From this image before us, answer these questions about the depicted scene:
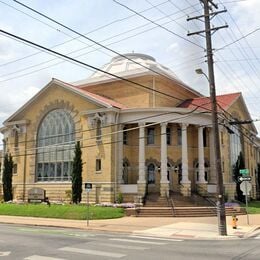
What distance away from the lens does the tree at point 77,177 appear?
35.7 meters

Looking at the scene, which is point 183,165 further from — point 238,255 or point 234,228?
point 238,255

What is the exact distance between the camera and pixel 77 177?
35.9 meters

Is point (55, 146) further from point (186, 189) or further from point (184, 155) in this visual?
point (186, 189)

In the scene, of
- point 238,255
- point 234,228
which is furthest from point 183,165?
point 238,255

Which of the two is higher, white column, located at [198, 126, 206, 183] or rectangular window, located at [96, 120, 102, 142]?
rectangular window, located at [96, 120, 102, 142]

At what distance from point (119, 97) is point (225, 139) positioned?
39.2ft

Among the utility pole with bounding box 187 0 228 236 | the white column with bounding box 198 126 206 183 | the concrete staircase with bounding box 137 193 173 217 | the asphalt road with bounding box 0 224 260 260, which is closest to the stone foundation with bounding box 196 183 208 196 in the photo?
the white column with bounding box 198 126 206 183

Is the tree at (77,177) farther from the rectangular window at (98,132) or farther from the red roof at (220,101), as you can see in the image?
the red roof at (220,101)

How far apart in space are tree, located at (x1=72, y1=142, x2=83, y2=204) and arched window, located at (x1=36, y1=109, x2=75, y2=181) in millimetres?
2906

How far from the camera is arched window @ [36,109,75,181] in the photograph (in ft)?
130

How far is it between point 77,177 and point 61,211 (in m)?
5.09

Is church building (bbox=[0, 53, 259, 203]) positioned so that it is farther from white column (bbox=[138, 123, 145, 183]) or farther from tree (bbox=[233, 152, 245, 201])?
tree (bbox=[233, 152, 245, 201])

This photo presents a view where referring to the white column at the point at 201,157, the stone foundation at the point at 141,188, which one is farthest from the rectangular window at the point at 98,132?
the white column at the point at 201,157

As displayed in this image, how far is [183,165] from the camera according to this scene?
119 feet
